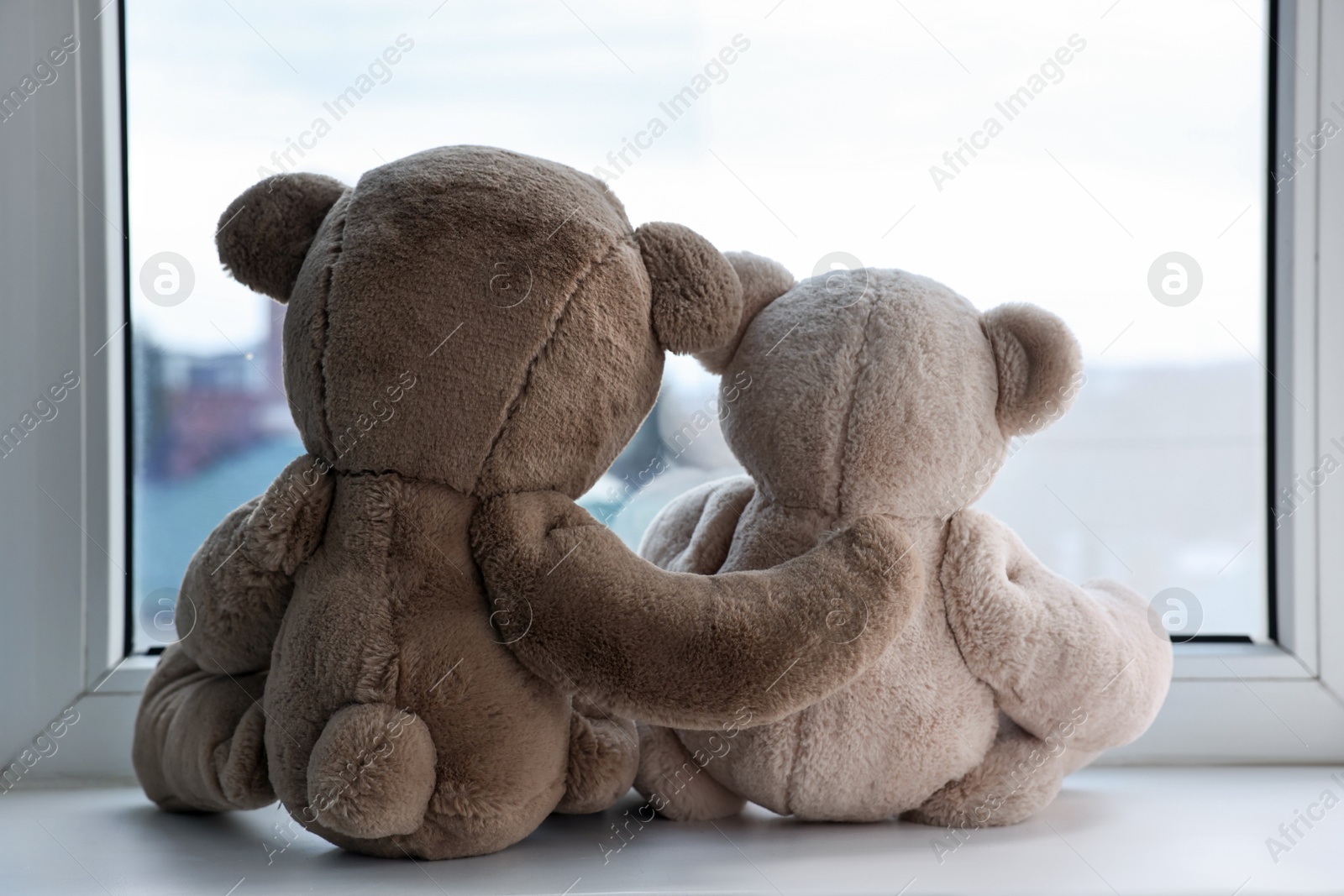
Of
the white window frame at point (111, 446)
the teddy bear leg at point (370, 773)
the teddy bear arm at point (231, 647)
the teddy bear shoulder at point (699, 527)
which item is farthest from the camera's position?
the white window frame at point (111, 446)

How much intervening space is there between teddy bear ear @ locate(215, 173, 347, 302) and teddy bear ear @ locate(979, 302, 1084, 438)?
1.87 feet

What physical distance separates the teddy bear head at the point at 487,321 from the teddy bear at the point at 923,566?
0.10m

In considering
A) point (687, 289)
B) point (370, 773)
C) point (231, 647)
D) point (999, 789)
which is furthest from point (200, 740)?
point (999, 789)

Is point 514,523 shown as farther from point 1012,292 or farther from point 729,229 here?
point 1012,292

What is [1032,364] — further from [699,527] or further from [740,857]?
[740,857]

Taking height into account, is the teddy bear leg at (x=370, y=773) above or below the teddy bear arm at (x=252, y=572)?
below

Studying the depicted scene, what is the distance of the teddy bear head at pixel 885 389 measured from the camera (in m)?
0.85

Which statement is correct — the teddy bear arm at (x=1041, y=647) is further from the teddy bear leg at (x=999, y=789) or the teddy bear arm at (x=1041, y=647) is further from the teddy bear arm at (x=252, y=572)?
the teddy bear arm at (x=252, y=572)

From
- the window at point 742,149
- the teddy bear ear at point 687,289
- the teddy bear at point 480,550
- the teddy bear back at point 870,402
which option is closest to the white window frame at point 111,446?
the window at point 742,149

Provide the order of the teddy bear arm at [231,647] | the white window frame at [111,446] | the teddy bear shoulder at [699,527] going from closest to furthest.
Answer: the teddy bear arm at [231,647], the teddy bear shoulder at [699,527], the white window frame at [111,446]

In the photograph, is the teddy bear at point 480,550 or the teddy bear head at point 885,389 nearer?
the teddy bear at point 480,550

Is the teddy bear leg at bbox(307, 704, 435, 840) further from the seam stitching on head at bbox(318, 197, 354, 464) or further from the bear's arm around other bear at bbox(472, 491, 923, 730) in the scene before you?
the seam stitching on head at bbox(318, 197, 354, 464)

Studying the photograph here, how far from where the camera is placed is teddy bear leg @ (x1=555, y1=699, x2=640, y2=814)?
848 mm

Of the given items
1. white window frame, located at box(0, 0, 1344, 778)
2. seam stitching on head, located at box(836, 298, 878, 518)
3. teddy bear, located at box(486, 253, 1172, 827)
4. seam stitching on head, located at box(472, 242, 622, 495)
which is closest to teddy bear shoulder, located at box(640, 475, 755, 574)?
teddy bear, located at box(486, 253, 1172, 827)
